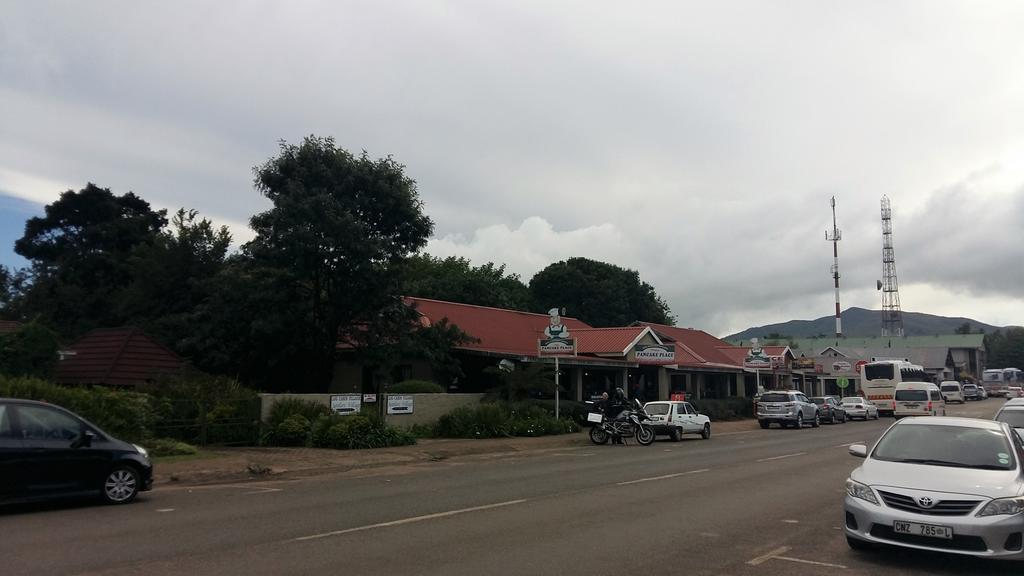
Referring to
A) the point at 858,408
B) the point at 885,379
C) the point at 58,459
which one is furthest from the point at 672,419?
the point at 885,379

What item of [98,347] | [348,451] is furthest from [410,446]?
[98,347]

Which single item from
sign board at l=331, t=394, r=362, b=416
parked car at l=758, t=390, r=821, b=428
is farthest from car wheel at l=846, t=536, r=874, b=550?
parked car at l=758, t=390, r=821, b=428

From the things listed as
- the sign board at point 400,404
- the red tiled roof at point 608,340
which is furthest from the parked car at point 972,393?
the sign board at point 400,404

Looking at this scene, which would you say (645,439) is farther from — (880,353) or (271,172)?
(880,353)

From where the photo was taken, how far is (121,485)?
11883 mm

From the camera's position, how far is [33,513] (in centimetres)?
1102

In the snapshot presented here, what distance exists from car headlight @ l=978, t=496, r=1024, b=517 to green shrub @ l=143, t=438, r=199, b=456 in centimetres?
1663

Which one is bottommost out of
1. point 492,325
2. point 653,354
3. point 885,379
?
point 885,379

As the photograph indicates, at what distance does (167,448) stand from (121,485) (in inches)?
260

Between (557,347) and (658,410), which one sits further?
(557,347)

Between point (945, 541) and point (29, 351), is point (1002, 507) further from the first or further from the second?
point (29, 351)

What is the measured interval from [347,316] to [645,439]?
36.9ft

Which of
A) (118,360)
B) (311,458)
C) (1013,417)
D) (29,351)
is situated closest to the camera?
(1013,417)

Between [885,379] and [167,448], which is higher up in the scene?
[885,379]
